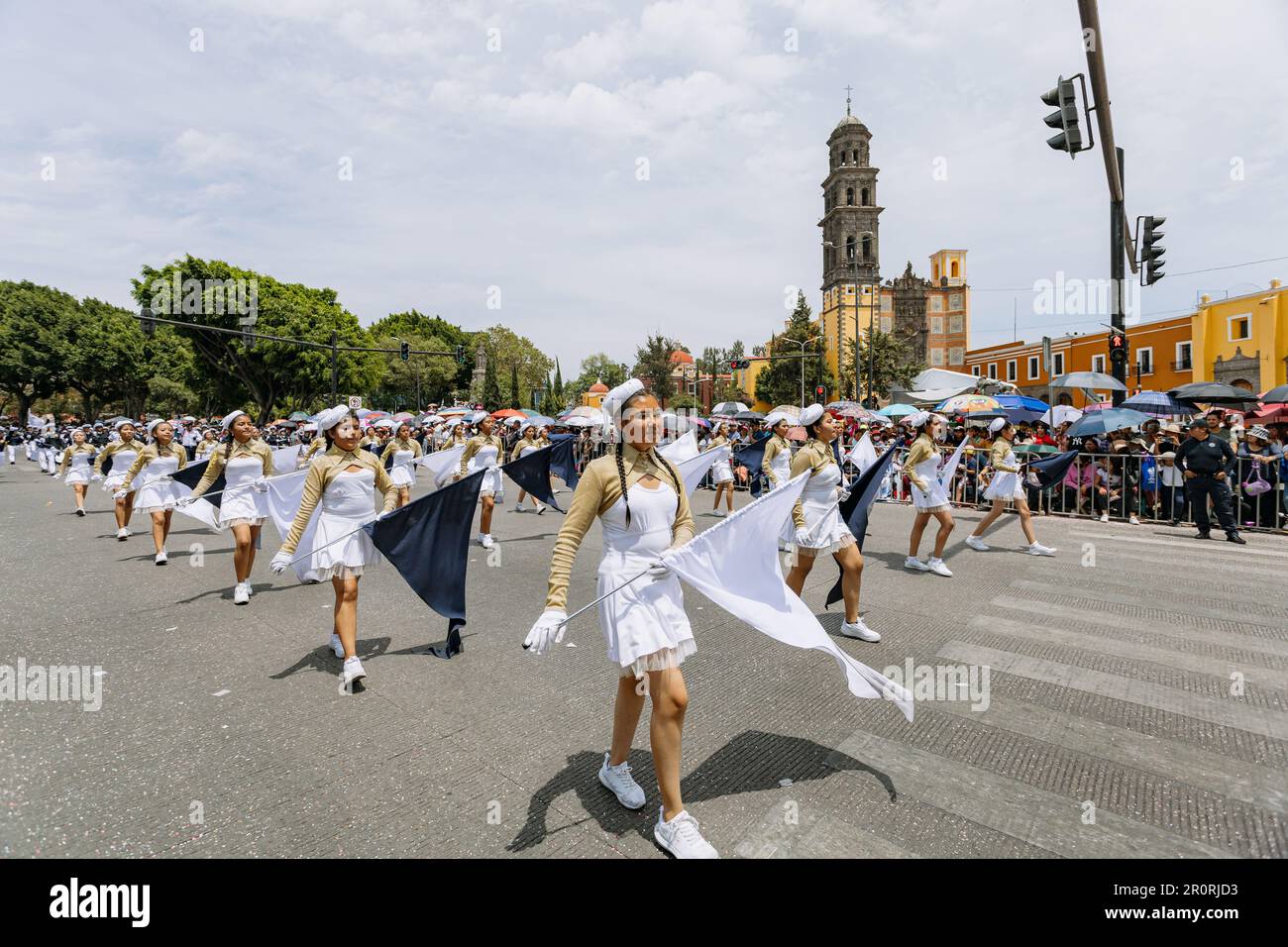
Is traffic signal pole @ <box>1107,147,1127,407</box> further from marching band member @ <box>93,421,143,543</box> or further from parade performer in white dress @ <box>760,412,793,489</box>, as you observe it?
marching band member @ <box>93,421,143,543</box>

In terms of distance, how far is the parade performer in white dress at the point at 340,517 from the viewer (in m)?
5.01

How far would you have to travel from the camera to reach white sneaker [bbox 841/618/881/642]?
5750mm

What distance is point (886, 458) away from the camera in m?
7.10

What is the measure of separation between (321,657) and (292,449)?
7940 millimetres

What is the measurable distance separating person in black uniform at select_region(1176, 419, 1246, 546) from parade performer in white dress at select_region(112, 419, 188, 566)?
1505 cm

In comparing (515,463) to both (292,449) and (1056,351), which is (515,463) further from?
(1056,351)

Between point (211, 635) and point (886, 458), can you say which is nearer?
point (211, 635)

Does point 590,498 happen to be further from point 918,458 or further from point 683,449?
point 683,449

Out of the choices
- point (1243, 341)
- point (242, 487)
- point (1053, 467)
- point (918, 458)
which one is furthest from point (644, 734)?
point (1243, 341)

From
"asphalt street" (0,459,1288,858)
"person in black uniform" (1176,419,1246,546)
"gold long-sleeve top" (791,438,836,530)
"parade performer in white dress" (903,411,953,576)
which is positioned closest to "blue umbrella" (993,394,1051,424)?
"person in black uniform" (1176,419,1246,546)

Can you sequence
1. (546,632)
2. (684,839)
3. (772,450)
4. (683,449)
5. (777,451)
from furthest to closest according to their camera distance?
(683,449)
(777,451)
(772,450)
(546,632)
(684,839)

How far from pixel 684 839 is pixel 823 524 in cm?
368

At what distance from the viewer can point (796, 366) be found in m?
59.4
